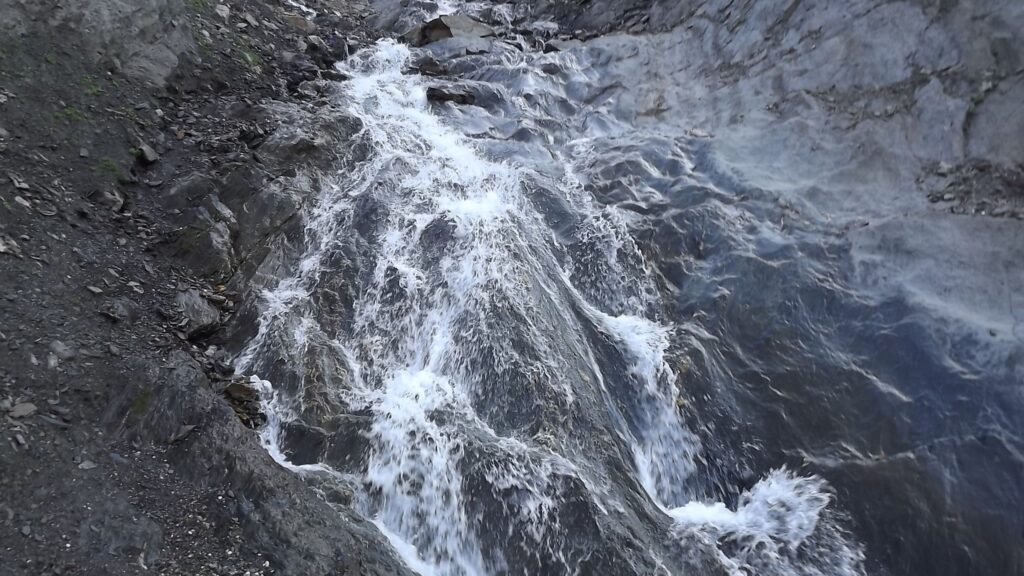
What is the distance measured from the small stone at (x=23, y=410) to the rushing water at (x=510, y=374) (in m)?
2.20

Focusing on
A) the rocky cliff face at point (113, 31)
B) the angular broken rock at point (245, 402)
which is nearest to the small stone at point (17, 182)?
the rocky cliff face at point (113, 31)

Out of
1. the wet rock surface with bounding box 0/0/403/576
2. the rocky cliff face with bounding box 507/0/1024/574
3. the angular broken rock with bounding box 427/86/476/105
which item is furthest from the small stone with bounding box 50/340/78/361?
the angular broken rock with bounding box 427/86/476/105

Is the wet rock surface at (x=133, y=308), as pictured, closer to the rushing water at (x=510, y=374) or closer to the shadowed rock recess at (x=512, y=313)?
the shadowed rock recess at (x=512, y=313)

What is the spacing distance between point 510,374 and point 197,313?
4233mm

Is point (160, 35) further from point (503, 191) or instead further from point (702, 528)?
point (702, 528)

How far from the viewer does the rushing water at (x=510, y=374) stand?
6.43 m

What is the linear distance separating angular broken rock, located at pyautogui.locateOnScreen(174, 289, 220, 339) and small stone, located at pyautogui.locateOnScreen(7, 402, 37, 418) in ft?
5.96

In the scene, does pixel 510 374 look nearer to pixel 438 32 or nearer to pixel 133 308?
pixel 133 308

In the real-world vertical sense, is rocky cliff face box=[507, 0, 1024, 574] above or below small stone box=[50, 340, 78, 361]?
above

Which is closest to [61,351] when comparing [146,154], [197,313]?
[197,313]

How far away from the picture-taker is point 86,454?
5.96m

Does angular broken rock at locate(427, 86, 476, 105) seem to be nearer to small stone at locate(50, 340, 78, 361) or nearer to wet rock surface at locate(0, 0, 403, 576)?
wet rock surface at locate(0, 0, 403, 576)

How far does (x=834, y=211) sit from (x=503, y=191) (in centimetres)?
536

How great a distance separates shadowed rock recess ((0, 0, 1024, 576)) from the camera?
20.4 feet
